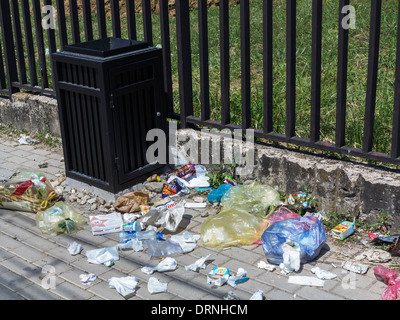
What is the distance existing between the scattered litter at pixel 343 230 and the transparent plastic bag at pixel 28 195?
2.46m

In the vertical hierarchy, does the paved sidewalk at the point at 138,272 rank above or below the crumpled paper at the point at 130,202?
below

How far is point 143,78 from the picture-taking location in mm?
5215

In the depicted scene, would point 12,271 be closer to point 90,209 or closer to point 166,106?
point 90,209

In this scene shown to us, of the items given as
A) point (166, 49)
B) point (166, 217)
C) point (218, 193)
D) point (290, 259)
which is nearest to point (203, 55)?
point (166, 49)

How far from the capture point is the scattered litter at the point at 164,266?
4145 millimetres

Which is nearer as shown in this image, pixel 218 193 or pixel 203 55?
pixel 218 193

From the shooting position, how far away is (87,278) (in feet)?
13.3

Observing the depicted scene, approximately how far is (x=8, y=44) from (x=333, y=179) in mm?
4219

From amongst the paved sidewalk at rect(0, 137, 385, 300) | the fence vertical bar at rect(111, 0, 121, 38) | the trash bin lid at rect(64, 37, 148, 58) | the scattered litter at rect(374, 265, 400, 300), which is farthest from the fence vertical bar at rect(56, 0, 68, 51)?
the scattered litter at rect(374, 265, 400, 300)

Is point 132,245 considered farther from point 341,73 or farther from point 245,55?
point 341,73

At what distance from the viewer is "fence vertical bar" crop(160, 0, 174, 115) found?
543 cm

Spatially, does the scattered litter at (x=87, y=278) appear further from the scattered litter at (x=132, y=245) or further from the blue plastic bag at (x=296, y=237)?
the blue plastic bag at (x=296, y=237)

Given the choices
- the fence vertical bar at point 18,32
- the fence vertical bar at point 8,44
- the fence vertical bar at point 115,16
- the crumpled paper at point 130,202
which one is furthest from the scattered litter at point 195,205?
the fence vertical bar at point 8,44

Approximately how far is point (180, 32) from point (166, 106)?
0.78 metres
